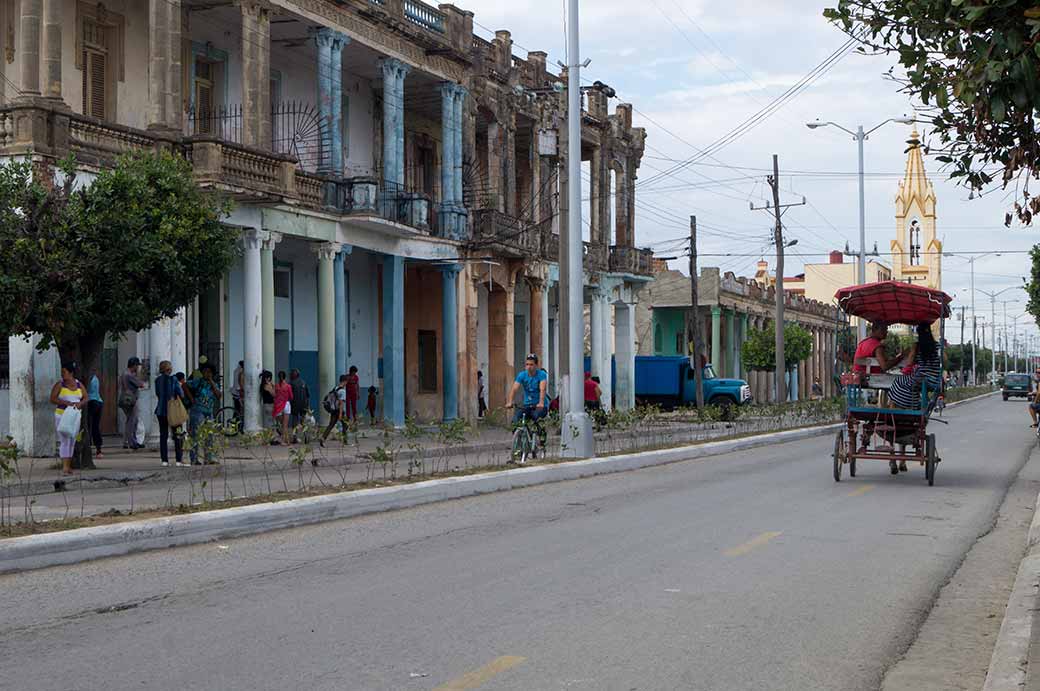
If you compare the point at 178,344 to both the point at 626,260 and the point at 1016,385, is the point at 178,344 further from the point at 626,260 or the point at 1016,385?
the point at 1016,385

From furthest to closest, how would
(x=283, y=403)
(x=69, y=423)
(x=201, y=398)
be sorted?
(x=283, y=403) < (x=201, y=398) < (x=69, y=423)

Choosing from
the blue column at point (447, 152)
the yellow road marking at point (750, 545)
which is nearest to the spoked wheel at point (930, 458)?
the yellow road marking at point (750, 545)

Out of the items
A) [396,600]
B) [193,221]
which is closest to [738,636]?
[396,600]

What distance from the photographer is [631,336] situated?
49406 millimetres

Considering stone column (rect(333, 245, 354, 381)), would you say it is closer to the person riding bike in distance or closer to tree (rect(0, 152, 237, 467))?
tree (rect(0, 152, 237, 467))

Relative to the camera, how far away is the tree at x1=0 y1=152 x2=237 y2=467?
1800 cm

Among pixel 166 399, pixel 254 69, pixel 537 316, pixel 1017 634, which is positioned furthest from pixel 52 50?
pixel 537 316

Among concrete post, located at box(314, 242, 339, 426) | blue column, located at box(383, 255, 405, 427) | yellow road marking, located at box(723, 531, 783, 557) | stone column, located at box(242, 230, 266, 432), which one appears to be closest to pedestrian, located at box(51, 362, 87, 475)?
stone column, located at box(242, 230, 266, 432)

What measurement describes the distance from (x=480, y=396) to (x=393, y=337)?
255 inches

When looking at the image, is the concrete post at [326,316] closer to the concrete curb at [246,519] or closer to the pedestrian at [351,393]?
the pedestrian at [351,393]

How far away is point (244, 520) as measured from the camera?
1184 centimetres

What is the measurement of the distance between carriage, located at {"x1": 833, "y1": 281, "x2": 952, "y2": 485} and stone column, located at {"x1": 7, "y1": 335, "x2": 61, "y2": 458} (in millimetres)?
13269

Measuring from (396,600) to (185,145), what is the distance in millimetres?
18158

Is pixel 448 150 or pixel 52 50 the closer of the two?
pixel 52 50
